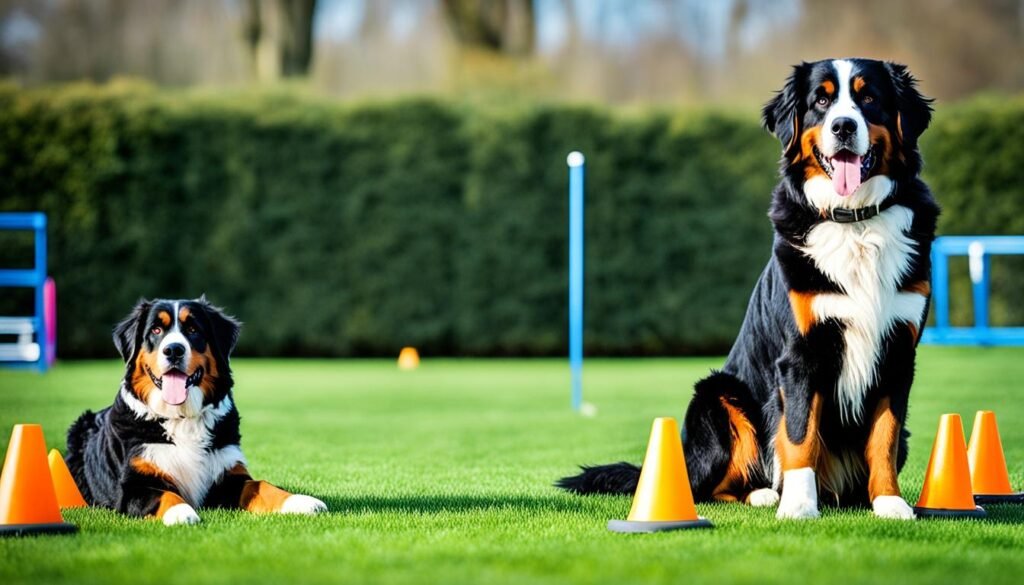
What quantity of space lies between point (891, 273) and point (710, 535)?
1289mm

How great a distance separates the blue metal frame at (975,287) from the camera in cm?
1560

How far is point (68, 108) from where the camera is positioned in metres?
16.6

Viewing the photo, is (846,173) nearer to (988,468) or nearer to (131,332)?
(988,468)

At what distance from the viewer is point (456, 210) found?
17359 mm

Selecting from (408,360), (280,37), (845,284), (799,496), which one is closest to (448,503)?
(799,496)

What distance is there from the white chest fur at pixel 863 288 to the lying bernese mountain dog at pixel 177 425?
7.13ft

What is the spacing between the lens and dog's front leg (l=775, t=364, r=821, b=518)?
4633 millimetres

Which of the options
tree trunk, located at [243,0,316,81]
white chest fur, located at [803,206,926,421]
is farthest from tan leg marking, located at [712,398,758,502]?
tree trunk, located at [243,0,316,81]

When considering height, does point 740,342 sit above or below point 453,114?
below

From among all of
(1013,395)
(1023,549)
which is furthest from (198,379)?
(1013,395)

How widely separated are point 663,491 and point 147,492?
209 centimetres

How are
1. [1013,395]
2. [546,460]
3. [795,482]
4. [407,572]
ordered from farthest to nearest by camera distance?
[1013,395] → [546,460] → [795,482] → [407,572]

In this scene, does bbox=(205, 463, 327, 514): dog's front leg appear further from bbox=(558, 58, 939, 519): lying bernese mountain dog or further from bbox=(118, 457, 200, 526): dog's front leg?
bbox=(558, 58, 939, 519): lying bernese mountain dog

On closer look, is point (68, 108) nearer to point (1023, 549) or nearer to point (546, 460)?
point (546, 460)
